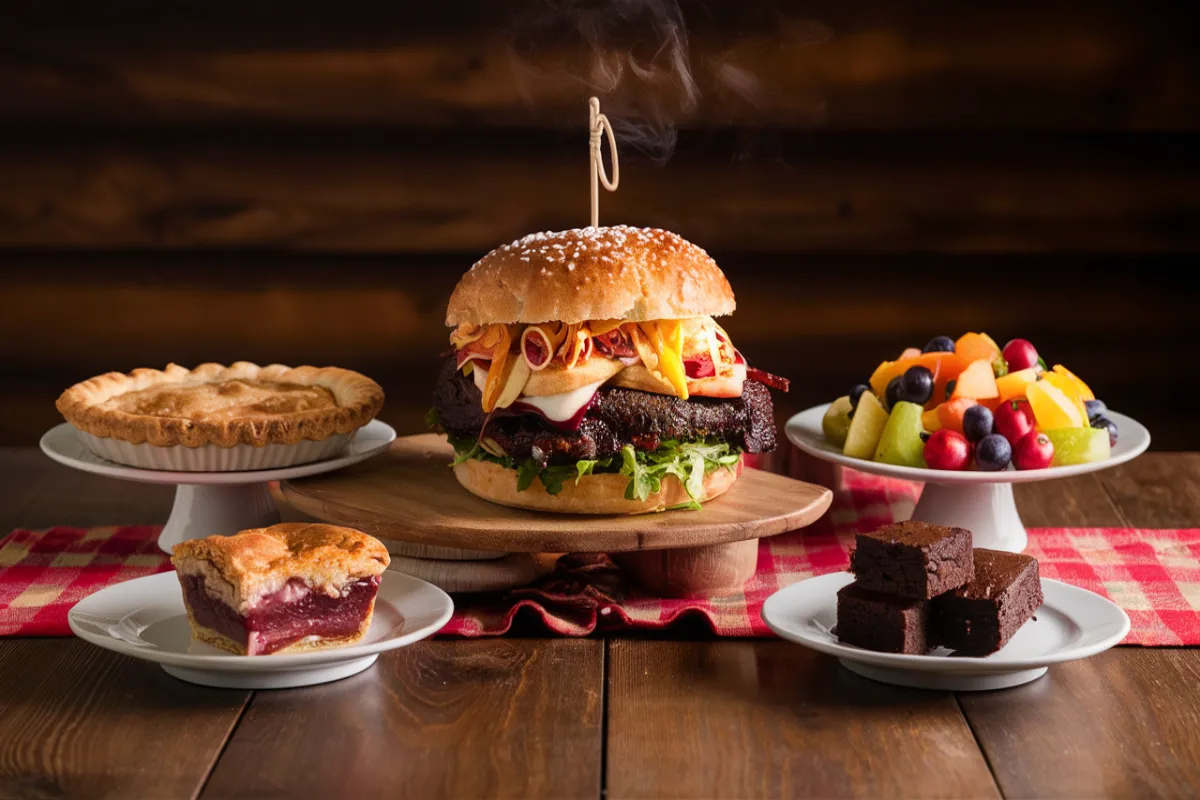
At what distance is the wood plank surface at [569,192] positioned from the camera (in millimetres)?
5246

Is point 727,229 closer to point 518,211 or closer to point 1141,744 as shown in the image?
point 518,211

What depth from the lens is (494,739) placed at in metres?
2.06

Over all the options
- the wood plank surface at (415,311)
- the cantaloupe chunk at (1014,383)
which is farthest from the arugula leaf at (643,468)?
the wood plank surface at (415,311)

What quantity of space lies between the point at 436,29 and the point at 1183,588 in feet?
11.2

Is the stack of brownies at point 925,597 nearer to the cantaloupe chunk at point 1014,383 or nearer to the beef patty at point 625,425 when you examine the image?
the beef patty at point 625,425

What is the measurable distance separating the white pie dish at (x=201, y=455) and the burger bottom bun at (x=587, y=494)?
0.44 meters

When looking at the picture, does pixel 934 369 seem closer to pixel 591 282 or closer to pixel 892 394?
pixel 892 394

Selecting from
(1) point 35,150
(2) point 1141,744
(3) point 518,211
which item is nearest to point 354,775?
(2) point 1141,744

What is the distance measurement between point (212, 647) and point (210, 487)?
0.91 meters

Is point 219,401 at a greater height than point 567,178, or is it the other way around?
point 567,178

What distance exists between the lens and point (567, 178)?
525 cm

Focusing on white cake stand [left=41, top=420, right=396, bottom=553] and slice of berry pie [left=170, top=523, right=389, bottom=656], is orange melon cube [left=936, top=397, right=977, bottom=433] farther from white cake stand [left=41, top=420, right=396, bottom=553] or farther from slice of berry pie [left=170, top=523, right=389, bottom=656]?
slice of berry pie [left=170, top=523, right=389, bottom=656]

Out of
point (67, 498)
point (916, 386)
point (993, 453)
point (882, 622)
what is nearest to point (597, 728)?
point (882, 622)

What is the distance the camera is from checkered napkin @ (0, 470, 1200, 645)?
2.55m
